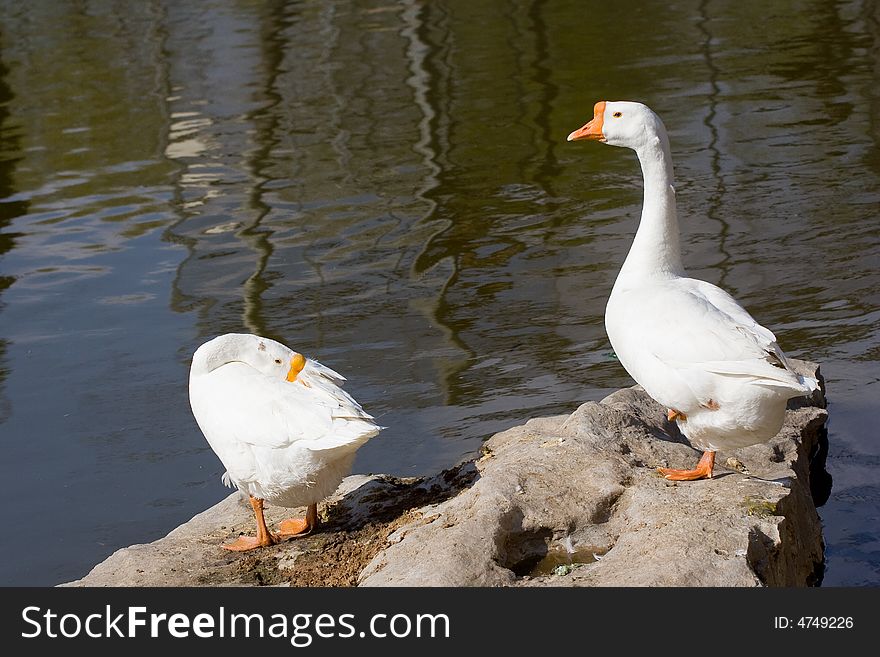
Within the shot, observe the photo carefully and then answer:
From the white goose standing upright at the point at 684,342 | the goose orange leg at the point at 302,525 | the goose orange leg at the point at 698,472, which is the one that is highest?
the white goose standing upright at the point at 684,342

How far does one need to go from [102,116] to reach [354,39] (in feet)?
15.9

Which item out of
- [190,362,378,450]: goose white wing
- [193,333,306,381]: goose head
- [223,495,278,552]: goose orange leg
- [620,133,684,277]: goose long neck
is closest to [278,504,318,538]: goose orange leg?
[223,495,278,552]: goose orange leg

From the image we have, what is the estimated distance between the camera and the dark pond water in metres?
7.09

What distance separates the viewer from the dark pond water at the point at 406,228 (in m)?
7.09

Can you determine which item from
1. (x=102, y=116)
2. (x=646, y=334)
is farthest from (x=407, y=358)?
(x=102, y=116)

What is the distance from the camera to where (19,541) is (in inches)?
251

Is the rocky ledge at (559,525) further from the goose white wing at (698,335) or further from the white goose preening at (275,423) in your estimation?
the goose white wing at (698,335)

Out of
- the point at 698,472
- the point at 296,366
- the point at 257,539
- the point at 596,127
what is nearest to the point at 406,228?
the point at 596,127

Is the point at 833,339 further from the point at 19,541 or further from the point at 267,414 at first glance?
the point at 19,541

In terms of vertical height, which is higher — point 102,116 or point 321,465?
point 321,465

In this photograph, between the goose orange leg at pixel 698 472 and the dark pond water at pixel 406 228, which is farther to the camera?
the dark pond water at pixel 406 228

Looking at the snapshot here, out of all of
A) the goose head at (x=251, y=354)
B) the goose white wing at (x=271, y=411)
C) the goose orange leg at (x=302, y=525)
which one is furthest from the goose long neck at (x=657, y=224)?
the goose orange leg at (x=302, y=525)

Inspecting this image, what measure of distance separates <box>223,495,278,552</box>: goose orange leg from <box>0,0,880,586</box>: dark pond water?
3.78 feet

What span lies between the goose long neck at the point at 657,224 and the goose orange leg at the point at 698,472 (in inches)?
35.4
